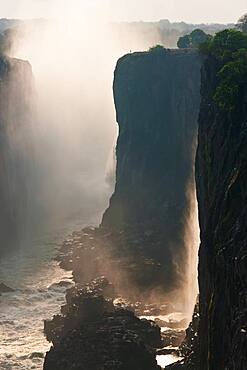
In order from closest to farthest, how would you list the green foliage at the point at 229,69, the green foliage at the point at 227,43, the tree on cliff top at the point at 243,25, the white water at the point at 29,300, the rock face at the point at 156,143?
the green foliage at the point at 229,69 < the green foliage at the point at 227,43 < the white water at the point at 29,300 < the rock face at the point at 156,143 < the tree on cliff top at the point at 243,25

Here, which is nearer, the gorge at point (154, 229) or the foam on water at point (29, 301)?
the gorge at point (154, 229)

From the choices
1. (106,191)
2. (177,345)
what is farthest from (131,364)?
(106,191)

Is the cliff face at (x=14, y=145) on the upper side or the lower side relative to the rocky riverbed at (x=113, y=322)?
upper

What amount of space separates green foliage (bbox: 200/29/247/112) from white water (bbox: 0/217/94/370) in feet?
91.3

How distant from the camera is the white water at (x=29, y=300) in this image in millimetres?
53844

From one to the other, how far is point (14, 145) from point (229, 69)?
240 ft

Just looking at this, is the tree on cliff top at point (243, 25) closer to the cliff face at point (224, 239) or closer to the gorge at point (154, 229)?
the gorge at point (154, 229)

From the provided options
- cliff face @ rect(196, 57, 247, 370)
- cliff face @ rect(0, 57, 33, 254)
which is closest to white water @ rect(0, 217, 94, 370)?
cliff face @ rect(0, 57, 33, 254)

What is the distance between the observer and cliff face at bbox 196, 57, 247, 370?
2712cm

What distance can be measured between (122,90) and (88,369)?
206ft

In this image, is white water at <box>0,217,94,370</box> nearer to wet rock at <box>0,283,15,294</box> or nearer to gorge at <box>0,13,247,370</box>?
gorge at <box>0,13,247,370</box>

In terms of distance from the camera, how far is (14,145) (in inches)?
4316

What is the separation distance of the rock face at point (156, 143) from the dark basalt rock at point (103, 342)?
27.3m

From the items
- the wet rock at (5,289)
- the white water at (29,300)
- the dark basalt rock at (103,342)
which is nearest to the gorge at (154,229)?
the dark basalt rock at (103,342)
